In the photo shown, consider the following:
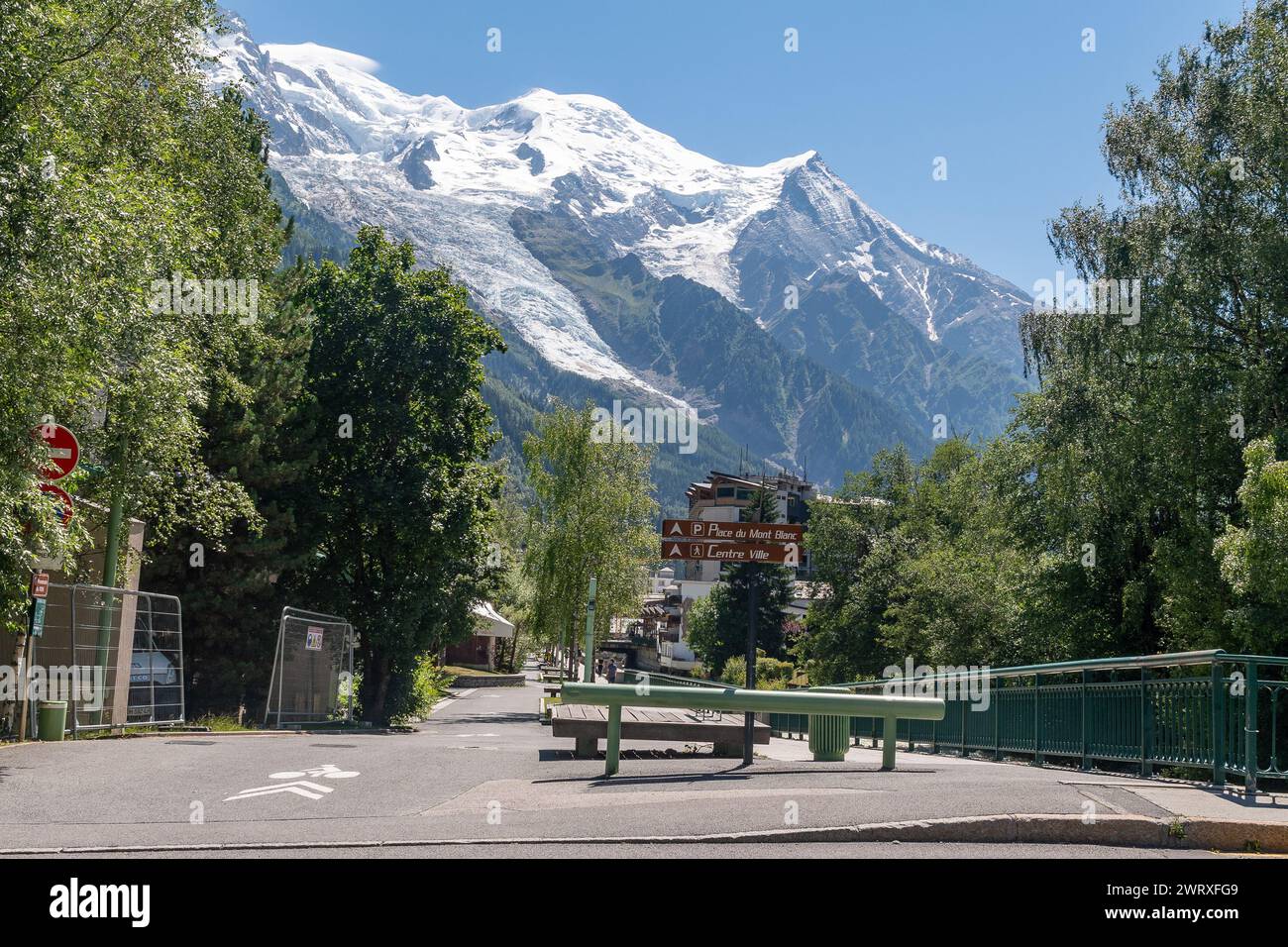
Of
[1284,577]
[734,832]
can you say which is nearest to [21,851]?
[734,832]

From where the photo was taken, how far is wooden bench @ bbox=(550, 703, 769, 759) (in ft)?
47.3

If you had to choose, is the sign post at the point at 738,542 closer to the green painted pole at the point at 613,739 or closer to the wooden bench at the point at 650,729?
the wooden bench at the point at 650,729

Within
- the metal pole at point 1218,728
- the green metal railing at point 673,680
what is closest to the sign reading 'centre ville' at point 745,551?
the green metal railing at point 673,680

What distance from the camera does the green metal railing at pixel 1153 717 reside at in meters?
10.6

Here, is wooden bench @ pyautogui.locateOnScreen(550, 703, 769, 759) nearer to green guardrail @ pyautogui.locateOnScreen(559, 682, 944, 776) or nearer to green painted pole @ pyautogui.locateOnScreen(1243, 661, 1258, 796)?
green guardrail @ pyautogui.locateOnScreen(559, 682, 944, 776)

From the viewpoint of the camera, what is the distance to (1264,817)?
839 cm

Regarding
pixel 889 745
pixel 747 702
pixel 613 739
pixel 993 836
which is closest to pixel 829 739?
pixel 889 745

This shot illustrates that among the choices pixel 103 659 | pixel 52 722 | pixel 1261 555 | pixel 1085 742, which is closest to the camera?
pixel 1085 742

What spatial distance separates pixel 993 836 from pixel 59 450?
12.5m

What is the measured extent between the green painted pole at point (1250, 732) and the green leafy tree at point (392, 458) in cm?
2814

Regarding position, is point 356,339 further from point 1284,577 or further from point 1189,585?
point 1284,577

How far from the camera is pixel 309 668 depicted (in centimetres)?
2695

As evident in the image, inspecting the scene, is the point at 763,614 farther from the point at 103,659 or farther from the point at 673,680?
the point at 103,659
